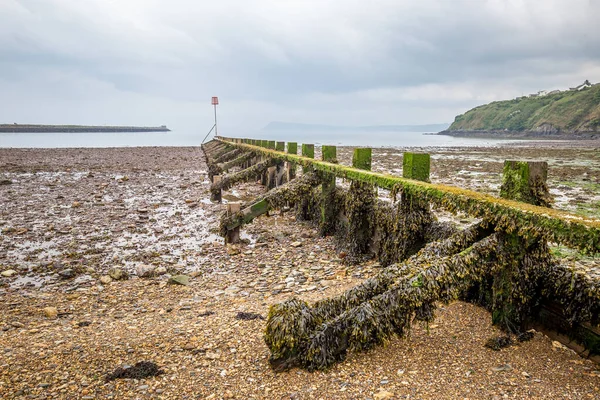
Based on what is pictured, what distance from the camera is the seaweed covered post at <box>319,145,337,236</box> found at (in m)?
9.39

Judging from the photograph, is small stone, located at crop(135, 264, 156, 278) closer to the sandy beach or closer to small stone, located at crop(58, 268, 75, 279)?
the sandy beach

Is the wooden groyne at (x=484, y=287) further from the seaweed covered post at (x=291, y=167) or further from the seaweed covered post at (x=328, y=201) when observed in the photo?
the seaweed covered post at (x=291, y=167)

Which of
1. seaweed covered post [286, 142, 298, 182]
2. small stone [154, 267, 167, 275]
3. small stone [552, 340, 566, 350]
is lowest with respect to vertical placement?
small stone [154, 267, 167, 275]

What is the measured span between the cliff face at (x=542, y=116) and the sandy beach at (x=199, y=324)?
104303 mm

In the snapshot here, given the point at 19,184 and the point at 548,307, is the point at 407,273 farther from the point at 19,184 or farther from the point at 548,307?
the point at 19,184

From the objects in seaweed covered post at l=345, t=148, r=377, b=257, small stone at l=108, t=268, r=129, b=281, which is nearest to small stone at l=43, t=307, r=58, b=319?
small stone at l=108, t=268, r=129, b=281

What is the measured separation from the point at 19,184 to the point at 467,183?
70.9 feet

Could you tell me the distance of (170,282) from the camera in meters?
7.00

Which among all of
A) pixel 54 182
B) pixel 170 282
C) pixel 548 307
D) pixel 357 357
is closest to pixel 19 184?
pixel 54 182

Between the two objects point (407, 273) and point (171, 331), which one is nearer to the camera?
point (407, 273)

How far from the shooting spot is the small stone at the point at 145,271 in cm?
736

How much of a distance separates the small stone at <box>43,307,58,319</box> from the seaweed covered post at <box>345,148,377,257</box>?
5.18 meters

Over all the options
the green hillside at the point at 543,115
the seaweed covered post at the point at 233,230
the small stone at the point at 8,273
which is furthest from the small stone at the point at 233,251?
the green hillside at the point at 543,115

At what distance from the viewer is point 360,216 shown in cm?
784
